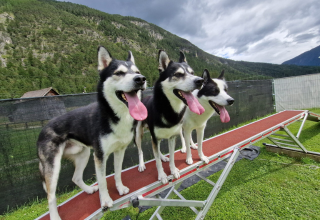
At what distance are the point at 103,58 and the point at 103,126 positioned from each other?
32.4 inches

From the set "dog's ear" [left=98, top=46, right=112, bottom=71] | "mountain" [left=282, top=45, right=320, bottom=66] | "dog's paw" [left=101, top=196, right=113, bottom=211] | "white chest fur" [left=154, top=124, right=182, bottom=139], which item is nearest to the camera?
"dog's paw" [left=101, top=196, right=113, bottom=211]

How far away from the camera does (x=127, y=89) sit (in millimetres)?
1518

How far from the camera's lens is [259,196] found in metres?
3.01

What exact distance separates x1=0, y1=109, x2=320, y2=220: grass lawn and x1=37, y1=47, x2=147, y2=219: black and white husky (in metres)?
1.86

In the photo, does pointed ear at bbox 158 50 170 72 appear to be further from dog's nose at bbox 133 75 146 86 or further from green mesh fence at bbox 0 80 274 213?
green mesh fence at bbox 0 80 274 213

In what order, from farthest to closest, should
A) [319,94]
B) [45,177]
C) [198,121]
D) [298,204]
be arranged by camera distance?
[319,94], [298,204], [198,121], [45,177]

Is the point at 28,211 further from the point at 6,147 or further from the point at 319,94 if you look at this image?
the point at 319,94

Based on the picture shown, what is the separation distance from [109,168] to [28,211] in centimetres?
179

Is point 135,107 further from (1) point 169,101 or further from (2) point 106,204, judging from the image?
(2) point 106,204

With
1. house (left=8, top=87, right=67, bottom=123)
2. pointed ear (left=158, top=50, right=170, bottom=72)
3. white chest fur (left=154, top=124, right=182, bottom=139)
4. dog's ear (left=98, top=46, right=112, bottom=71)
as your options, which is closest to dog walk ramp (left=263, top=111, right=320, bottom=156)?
white chest fur (left=154, top=124, right=182, bottom=139)

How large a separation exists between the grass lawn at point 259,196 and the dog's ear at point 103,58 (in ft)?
9.43

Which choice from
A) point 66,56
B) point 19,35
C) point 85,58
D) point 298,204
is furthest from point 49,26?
point 298,204

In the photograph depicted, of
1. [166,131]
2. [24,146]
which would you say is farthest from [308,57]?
[24,146]

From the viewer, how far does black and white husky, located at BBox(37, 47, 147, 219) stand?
1.58 m
